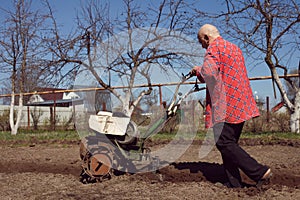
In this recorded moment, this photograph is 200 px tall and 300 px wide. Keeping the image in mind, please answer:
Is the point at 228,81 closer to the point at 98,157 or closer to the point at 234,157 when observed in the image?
the point at 234,157

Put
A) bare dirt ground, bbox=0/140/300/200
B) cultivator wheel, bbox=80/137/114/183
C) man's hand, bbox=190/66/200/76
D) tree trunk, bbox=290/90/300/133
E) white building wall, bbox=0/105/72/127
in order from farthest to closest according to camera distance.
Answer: white building wall, bbox=0/105/72/127, tree trunk, bbox=290/90/300/133, cultivator wheel, bbox=80/137/114/183, man's hand, bbox=190/66/200/76, bare dirt ground, bbox=0/140/300/200

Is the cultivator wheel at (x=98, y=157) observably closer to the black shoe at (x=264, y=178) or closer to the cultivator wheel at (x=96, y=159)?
the cultivator wheel at (x=96, y=159)

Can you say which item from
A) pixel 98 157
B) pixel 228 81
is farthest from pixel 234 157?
pixel 98 157

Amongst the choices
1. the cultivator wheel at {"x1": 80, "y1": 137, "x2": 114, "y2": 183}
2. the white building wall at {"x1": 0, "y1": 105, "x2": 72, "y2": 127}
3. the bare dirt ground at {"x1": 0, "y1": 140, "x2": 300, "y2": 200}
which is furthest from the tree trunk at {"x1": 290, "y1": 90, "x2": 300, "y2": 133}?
the white building wall at {"x1": 0, "y1": 105, "x2": 72, "y2": 127}

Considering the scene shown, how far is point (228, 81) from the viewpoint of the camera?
3.53 m

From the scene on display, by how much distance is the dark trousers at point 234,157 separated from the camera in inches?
138

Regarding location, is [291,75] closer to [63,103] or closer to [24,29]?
[24,29]

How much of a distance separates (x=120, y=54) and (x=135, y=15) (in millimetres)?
1379

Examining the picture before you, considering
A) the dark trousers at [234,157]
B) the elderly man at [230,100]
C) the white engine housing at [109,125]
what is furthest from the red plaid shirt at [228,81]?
the white engine housing at [109,125]

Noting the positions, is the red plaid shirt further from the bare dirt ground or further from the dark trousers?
the bare dirt ground

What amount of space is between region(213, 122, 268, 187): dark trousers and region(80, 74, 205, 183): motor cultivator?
661 millimetres

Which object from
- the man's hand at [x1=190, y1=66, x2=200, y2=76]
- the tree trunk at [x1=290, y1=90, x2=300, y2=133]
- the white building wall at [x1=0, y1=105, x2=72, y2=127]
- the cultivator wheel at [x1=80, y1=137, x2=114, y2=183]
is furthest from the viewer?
the white building wall at [x1=0, y1=105, x2=72, y2=127]

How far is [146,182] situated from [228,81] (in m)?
1.46

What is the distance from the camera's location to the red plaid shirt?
351 centimetres
